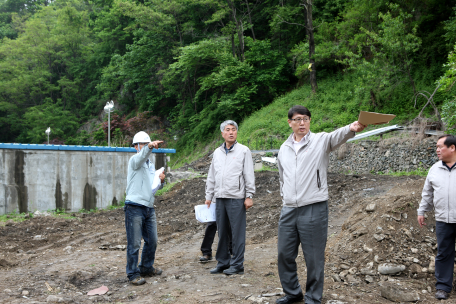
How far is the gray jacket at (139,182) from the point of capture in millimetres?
4391

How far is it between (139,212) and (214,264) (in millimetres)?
1452

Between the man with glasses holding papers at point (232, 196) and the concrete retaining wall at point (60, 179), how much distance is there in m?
8.35

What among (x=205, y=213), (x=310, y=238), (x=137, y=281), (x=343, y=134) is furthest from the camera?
(x=205, y=213)

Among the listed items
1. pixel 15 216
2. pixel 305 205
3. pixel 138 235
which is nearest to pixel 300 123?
pixel 305 205

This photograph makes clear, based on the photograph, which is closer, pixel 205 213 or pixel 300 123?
pixel 300 123

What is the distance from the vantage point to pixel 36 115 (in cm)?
3528

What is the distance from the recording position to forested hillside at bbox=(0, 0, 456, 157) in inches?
616

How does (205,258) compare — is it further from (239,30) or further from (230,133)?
(239,30)

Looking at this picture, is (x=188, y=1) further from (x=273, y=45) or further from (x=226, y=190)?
(x=226, y=190)

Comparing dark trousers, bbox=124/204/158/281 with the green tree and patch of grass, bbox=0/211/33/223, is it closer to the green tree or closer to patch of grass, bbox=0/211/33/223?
patch of grass, bbox=0/211/33/223

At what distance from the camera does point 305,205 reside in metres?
3.15

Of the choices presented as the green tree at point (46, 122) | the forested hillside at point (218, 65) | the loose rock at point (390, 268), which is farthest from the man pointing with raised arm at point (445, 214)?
the green tree at point (46, 122)

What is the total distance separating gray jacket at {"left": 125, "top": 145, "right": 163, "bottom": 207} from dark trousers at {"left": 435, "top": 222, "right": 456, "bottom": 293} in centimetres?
337

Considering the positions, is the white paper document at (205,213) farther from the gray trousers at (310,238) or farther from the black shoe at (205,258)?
the gray trousers at (310,238)
